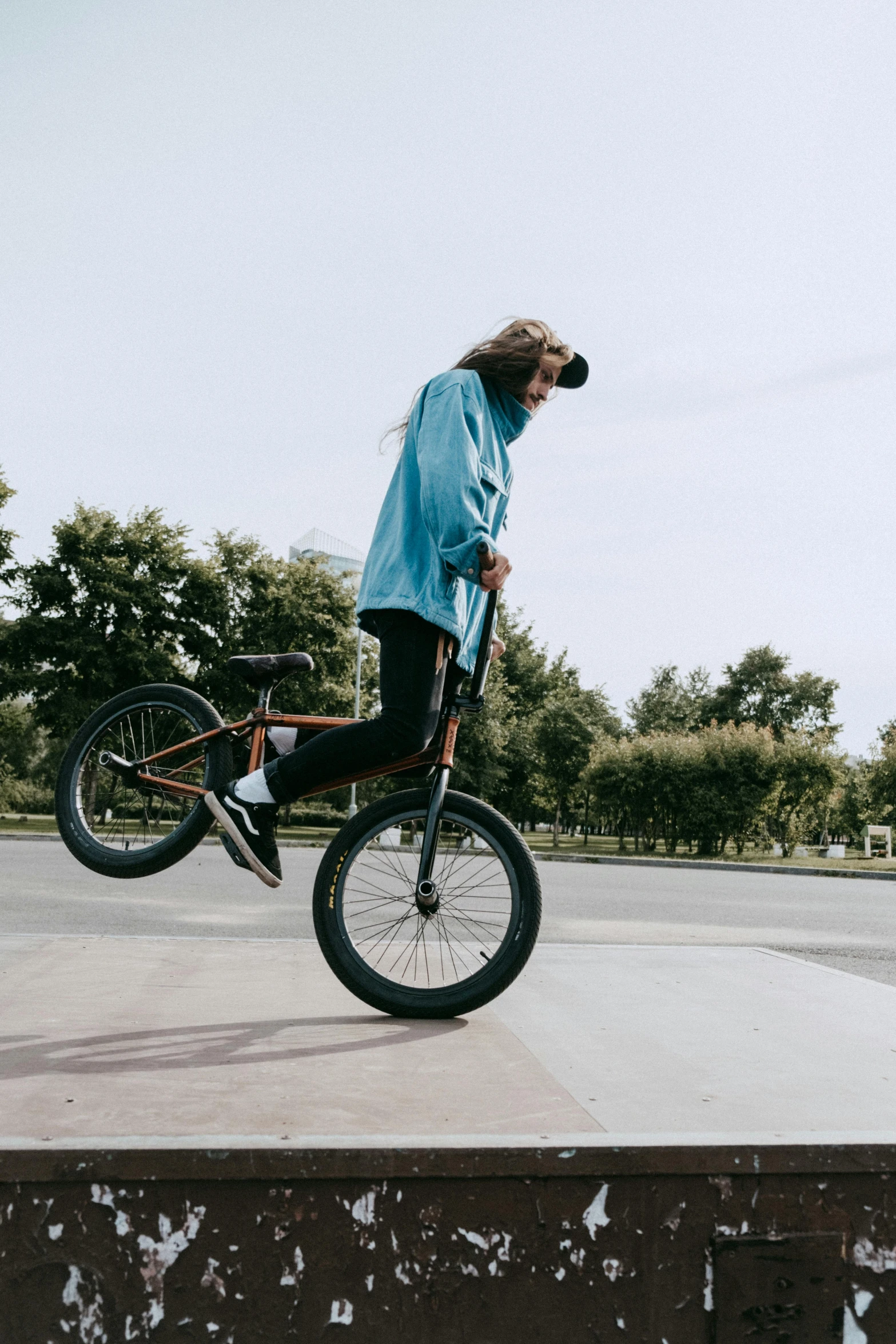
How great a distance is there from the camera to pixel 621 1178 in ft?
6.14

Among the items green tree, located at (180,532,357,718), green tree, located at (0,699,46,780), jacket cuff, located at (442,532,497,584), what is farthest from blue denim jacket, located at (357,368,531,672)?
green tree, located at (0,699,46,780)

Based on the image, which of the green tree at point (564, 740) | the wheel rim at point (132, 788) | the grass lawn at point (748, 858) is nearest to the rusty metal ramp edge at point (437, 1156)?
the wheel rim at point (132, 788)

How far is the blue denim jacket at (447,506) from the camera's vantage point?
2973mm

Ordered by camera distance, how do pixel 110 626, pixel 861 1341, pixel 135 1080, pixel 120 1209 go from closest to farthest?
pixel 120 1209, pixel 861 1341, pixel 135 1080, pixel 110 626

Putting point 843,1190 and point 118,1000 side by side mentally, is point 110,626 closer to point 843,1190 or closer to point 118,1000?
point 118,1000

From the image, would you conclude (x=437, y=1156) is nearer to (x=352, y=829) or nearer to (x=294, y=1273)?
(x=294, y=1273)

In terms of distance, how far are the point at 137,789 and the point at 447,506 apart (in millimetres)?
1547

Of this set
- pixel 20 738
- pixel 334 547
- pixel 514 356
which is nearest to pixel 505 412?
pixel 514 356

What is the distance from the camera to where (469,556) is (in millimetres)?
2932

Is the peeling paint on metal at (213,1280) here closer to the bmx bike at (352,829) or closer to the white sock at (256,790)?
the bmx bike at (352,829)

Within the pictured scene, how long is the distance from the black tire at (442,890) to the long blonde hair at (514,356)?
4.21ft

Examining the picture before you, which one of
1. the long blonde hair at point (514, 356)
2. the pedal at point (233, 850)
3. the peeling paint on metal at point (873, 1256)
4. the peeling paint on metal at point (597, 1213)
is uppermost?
the long blonde hair at point (514, 356)

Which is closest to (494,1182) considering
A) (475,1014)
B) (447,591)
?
(475,1014)

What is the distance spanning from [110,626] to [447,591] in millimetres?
24655
